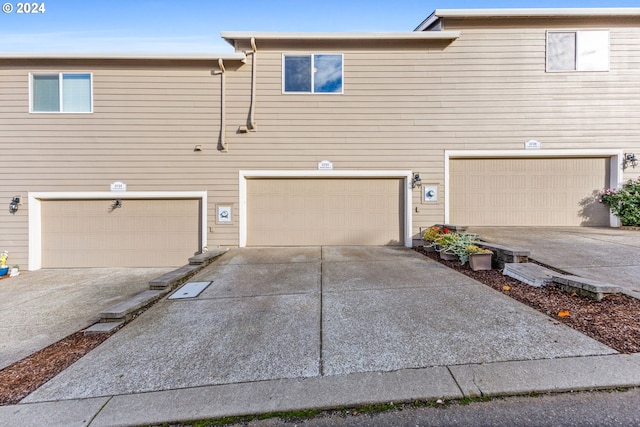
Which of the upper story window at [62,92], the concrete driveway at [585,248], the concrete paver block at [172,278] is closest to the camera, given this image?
the concrete driveway at [585,248]

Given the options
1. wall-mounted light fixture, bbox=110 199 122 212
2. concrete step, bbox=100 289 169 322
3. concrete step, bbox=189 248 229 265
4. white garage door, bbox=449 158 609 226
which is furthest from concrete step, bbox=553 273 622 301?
wall-mounted light fixture, bbox=110 199 122 212

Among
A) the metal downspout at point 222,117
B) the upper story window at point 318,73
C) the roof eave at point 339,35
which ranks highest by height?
the roof eave at point 339,35

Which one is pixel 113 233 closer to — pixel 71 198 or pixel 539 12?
pixel 71 198

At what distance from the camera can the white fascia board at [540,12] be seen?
23.2ft

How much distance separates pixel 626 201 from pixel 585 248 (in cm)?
319

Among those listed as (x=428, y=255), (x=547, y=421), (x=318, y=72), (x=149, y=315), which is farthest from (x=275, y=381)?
(x=318, y=72)

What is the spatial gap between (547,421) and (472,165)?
6.78 m

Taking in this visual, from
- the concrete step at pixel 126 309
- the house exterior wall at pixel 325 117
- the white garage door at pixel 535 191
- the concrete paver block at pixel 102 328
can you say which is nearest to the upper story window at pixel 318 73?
the house exterior wall at pixel 325 117

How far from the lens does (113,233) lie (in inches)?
296

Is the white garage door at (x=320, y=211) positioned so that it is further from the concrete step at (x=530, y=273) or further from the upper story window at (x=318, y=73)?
the concrete step at (x=530, y=273)

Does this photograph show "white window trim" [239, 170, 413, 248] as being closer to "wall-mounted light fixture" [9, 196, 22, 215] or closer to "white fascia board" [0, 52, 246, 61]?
"white fascia board" [0, 52, 246, 61]

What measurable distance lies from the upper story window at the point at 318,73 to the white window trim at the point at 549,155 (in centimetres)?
343

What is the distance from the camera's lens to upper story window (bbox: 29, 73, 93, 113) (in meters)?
7.34

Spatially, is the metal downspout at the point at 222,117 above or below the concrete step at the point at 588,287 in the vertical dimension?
above
